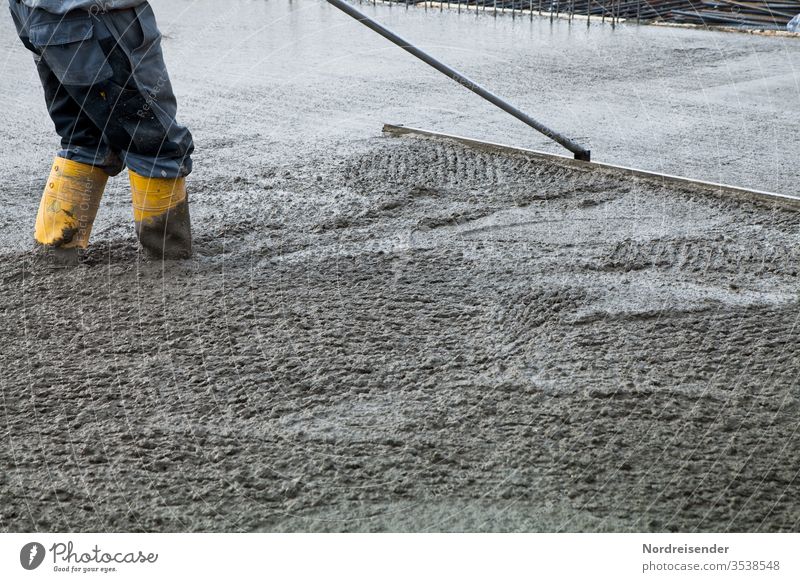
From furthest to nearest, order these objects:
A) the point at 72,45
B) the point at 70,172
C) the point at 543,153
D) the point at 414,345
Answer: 1. the point at 543,153
2. the point at 70,172
3. the point at 72,45
4. the point at 414,345

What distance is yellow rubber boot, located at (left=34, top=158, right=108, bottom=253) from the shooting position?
3.00 m

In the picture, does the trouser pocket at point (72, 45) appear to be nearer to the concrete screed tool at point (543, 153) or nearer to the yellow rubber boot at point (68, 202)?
the yellow rubber boot at point (68, 202)

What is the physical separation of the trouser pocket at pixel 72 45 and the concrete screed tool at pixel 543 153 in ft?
3.06

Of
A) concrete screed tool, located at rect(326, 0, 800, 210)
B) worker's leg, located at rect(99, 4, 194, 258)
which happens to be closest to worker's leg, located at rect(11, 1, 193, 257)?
worker's leg, located at rect(99, 4, 194, 258)

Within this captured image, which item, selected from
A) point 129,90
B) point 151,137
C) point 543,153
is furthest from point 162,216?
point 543,153

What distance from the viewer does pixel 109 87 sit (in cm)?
280

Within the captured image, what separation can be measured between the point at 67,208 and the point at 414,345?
1.19 meters

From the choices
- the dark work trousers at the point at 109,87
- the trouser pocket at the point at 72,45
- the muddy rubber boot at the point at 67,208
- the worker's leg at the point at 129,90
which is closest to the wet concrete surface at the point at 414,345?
the muddy rubber boot at the point at 67,208

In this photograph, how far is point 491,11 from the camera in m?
9.19

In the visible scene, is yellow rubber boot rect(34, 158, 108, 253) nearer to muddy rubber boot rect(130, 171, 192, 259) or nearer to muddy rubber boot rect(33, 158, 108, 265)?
muddy rubber boot rect(33, 158, 108, 265)

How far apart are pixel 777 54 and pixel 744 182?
3144 mm

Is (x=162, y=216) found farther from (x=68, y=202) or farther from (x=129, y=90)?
(x=129, y=90)

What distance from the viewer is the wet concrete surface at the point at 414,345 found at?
6.24 feet

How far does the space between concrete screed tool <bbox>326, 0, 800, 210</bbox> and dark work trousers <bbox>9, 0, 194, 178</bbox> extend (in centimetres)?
81
